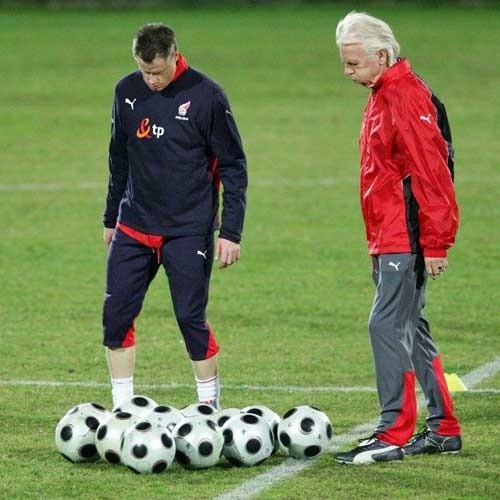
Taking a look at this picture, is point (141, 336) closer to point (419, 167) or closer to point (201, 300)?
point (201, 300)

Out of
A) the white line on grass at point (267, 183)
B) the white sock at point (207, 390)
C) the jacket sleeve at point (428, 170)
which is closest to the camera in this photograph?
the jacket sleeve at point (428, 170)

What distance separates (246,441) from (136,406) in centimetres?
69

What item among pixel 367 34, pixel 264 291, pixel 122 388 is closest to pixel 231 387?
pixel 122 388

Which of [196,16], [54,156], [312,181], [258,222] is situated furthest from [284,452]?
[196,16]

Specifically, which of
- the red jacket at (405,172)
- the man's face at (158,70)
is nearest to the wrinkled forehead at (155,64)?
the man's face at (158,70)

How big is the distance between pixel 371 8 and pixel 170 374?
38.4 metres

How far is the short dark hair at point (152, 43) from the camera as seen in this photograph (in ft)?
27.1

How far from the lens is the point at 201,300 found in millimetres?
8656

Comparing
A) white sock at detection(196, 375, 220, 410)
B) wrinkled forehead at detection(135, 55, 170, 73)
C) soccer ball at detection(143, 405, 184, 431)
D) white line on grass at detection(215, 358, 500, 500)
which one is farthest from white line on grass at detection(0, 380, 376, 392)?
wrinkled forehead at detection(135, 55, 170, 73)

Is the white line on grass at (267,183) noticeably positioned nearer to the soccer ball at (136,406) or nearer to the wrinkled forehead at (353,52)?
the soccer ball at (136,406)

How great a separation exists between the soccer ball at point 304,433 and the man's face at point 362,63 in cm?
181

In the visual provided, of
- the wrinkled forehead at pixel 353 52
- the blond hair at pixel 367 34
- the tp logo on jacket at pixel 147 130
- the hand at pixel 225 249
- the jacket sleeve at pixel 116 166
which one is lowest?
the hand at pixel 225 249

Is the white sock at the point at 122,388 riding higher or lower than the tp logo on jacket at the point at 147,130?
lower

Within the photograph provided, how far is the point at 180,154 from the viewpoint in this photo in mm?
8578
